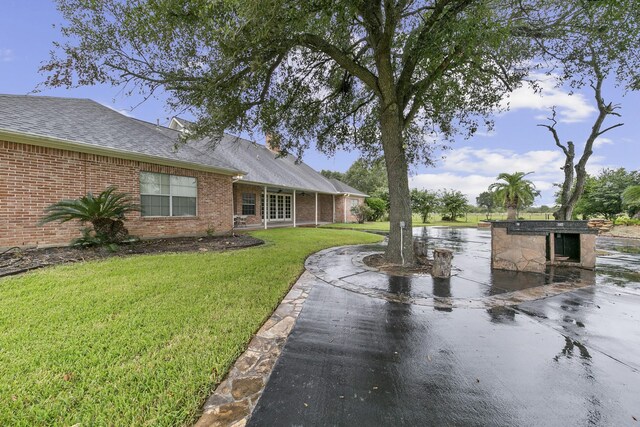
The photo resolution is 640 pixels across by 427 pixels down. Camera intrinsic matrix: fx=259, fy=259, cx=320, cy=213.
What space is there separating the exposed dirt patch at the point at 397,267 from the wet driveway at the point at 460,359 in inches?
44.7

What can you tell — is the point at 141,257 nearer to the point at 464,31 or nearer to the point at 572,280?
the point at 464,31

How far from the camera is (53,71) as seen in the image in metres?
5.38

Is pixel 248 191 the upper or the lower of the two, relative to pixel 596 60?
lower

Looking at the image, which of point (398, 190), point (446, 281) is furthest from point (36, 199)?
point (446, 281)

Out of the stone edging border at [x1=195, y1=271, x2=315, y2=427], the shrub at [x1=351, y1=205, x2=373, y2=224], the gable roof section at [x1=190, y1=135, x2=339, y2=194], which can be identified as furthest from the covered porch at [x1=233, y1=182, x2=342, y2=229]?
the stone edging border at [x1=195, y1=271, x2=315, y2=427]

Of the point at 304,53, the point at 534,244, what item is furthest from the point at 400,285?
the point at 304,53

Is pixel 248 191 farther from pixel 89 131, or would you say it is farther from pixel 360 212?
pixel 360 212

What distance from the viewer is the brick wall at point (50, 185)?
6441mm

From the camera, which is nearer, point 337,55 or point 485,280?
point 485,280

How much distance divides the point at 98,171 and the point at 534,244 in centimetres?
1210

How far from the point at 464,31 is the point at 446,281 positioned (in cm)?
446

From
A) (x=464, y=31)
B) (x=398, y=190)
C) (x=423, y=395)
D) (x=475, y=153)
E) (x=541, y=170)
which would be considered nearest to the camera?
(x=423, y=395)

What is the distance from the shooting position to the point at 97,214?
22.8 ft

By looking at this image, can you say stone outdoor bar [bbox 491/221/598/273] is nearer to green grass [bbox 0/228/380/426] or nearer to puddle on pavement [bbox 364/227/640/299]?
puddle on pavement [bbox 364/227/640/299]
